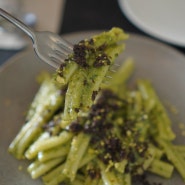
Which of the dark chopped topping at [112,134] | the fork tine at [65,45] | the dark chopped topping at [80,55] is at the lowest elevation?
the dark chopped topping at [112,134]

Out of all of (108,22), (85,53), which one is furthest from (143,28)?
(85,53)

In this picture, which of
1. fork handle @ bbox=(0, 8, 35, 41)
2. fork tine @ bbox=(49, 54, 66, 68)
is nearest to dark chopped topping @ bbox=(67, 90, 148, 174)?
fork tine @ bbox=(49, 54, 66, 68)

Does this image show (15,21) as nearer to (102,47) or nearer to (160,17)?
(102,47)

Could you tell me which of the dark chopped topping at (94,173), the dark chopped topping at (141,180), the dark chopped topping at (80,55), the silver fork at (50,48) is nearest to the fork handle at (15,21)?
the silver fork at (50,48)

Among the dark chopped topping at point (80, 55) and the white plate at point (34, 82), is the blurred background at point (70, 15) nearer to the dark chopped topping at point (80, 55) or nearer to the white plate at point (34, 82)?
the white plate at point (34, 82)

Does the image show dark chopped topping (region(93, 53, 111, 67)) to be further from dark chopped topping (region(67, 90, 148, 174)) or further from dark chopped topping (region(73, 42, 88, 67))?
dark chopped topping (region(67, 90, 148, 174))

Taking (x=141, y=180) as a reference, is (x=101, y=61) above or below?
above

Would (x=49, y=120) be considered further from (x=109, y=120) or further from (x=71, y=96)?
(x=71, y=96)

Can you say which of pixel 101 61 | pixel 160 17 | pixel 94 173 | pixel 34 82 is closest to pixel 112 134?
pixel 94 173
